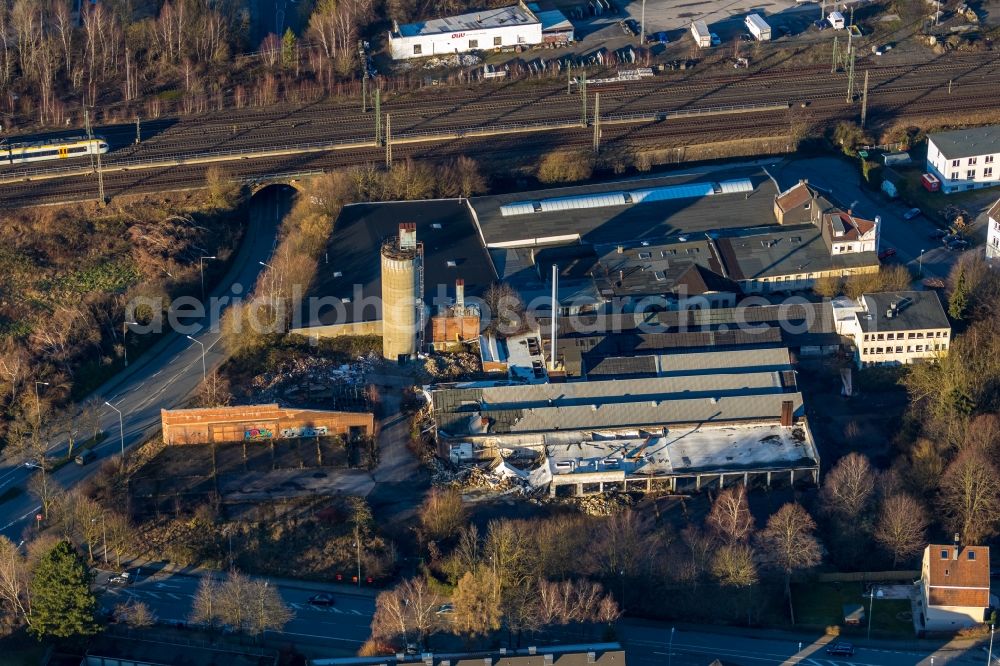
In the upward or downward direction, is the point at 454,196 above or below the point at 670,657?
above

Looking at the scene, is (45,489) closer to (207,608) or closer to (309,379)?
(207,608)

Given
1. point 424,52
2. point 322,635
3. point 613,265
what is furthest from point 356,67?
point 322,635

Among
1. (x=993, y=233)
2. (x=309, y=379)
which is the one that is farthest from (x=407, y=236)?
(x=993, y=233)

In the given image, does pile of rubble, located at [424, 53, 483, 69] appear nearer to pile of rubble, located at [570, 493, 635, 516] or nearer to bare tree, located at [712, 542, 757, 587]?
pile of rubble, located at [570, 493, 635, 516]

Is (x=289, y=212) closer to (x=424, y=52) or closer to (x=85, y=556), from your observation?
(x=424, y=52)

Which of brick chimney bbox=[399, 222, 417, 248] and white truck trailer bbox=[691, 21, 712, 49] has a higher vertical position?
white truck trailer bbox=[691, 21, 712, 49]

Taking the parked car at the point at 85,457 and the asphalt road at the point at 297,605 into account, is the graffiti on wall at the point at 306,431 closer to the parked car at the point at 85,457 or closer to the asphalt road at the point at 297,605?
the parked car at the point at 85,457

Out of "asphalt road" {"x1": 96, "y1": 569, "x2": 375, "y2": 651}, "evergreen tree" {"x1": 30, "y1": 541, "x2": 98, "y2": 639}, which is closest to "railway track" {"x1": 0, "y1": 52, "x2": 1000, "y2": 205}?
"asphalt road" {"x1": 96, "y1": 569, "x2": 375, "y2": 651}
